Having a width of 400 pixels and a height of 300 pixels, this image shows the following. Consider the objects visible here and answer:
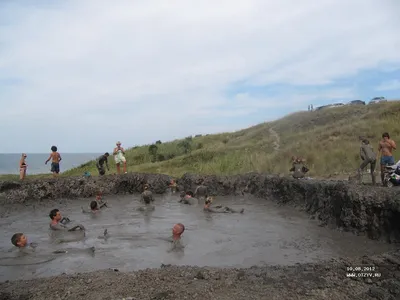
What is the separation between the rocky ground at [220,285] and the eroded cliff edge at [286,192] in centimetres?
360

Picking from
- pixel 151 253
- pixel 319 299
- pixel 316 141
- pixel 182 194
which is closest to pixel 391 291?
pixel 319 299

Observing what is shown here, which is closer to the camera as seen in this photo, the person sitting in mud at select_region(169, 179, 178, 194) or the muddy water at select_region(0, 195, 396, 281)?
the muddy water at select_region(0, 195, 396, 281)

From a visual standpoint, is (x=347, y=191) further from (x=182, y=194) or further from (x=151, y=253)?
(x=182, y=194)

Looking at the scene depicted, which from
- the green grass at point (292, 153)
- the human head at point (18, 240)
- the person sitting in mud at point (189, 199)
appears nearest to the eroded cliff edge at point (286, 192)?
the person sitting in mud at point (189, 199)

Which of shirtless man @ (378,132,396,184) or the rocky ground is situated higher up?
shirtless man @ (378,132,396,184)

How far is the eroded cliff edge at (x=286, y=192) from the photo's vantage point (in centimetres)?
1023

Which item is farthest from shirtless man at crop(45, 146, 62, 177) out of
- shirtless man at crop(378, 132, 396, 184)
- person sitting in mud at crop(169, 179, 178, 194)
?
shirtless man at crop(378, 132, 396, 184)

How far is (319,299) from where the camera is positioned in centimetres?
561

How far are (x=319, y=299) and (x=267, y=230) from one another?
6234 mm

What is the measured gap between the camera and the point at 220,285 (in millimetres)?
6047

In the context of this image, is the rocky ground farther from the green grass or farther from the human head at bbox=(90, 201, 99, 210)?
the green grass

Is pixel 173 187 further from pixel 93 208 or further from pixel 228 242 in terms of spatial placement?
pixel 228 242

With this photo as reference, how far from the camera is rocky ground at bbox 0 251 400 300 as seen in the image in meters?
5.70

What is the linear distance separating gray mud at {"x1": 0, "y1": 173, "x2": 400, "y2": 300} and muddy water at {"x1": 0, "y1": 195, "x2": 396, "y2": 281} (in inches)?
1.1
